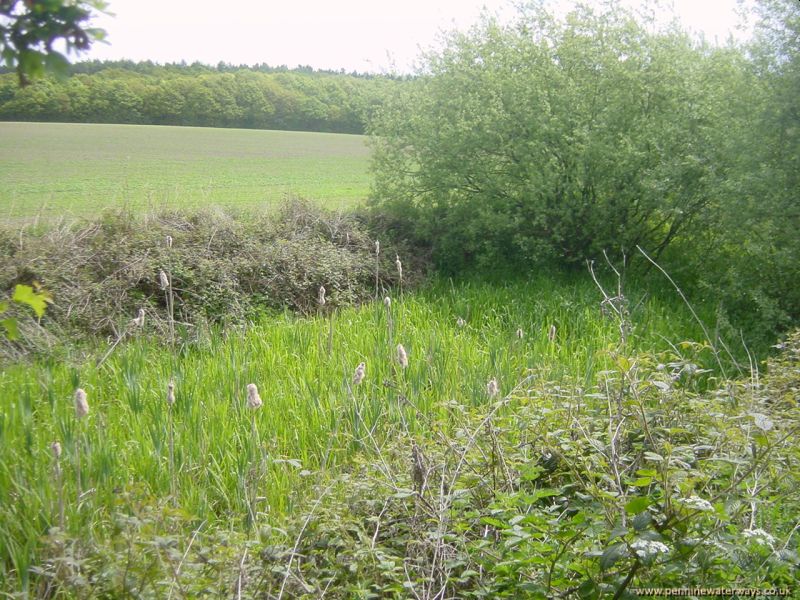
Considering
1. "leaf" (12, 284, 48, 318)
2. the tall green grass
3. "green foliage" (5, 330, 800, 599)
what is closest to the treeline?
the tall green grass

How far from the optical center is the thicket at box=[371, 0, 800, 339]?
774 cm

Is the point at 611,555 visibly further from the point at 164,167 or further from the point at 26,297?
the point at 164,167

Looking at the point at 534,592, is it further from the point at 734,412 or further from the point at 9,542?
the point at 9,542

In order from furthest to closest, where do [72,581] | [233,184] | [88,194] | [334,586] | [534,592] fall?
[233,184] → [88,194] → [334,586] → [534,592] → [72,581]

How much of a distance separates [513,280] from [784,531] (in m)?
6.60

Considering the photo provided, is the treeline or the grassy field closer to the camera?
the grassy field

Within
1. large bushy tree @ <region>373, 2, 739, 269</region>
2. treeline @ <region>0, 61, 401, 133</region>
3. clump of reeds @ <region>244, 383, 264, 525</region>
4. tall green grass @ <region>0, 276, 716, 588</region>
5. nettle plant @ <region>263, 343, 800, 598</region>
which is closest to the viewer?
nettle plant @ <region>263, 343, 800, 598</region>

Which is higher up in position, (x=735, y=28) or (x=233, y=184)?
(x=735, y=28)

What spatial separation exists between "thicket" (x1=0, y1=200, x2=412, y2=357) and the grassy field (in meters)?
0.84

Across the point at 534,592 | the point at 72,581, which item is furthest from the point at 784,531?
the point at 72,581

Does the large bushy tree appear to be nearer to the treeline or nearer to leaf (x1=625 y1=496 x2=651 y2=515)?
the treeline

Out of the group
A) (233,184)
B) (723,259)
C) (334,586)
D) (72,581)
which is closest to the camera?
(72,581)

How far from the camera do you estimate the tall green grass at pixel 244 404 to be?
3352mm

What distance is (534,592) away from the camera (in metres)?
2.55
